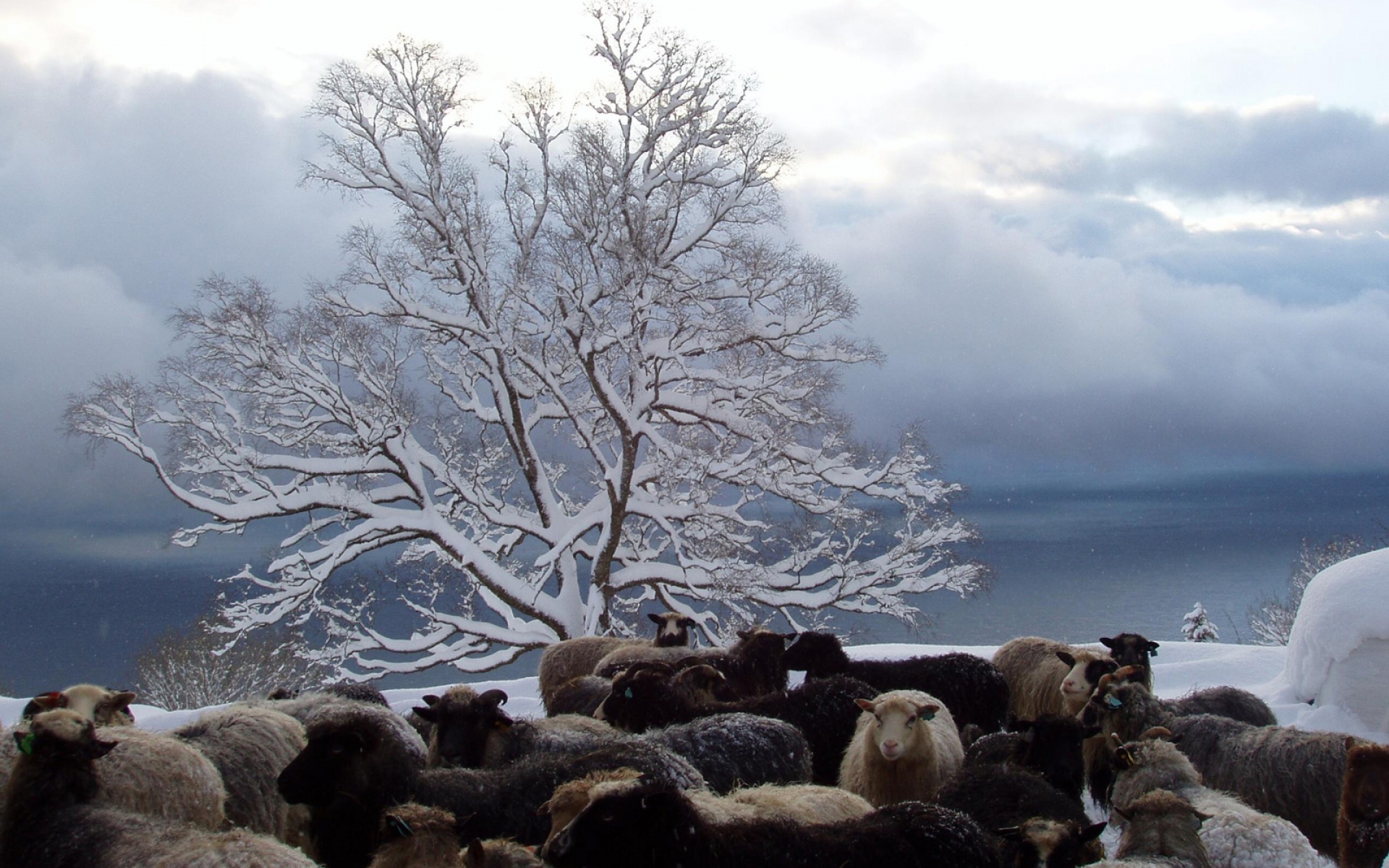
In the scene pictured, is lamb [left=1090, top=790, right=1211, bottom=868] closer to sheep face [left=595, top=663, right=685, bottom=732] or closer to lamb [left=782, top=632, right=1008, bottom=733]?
sheep face [left=595, top=663, right=685, bottom=732]

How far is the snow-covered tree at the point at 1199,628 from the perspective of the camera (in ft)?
87.1

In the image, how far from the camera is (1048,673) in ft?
28.7

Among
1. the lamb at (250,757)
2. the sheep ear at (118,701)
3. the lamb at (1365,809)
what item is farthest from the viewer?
the sheep ear at (118,701)

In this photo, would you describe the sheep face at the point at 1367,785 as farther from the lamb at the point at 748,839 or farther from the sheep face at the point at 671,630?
the sheep face at the point at 671,630

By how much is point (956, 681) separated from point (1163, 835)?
3.94 meters

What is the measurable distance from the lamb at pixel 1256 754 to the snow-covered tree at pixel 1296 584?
96.9 ft

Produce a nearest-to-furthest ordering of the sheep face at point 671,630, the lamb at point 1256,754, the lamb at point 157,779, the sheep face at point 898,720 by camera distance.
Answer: the lamb at point 157,779, the lamb at point 1256,754, the sheep face at point 898,720, the sheep face at point 671,630

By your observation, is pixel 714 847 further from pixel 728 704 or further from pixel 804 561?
pixel 804 561

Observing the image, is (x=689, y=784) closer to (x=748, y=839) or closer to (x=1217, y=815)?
(x=748, y=839)

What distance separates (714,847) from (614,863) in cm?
39

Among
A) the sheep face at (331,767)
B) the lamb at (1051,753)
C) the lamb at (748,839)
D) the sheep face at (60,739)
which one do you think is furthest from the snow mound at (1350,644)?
the sheep face at (60,739)

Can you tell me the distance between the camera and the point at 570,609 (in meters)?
16.7

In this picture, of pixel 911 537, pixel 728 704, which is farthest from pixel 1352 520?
pixel 728 704

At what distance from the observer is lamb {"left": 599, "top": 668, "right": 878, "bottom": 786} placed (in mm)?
6730
